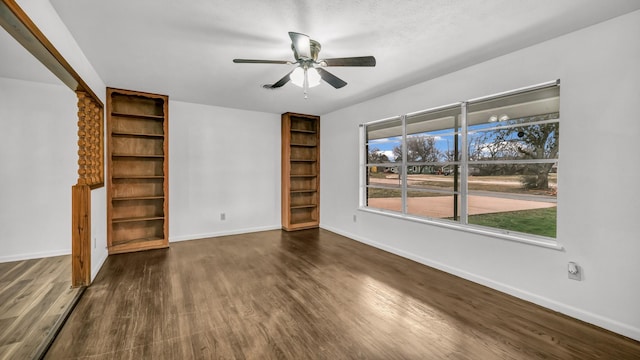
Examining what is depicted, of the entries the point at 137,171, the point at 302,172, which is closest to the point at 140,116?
the point at 137,171

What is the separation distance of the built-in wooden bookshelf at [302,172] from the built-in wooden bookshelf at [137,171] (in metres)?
2.24

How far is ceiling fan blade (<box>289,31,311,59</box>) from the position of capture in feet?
6.52

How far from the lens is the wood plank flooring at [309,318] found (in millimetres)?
1901

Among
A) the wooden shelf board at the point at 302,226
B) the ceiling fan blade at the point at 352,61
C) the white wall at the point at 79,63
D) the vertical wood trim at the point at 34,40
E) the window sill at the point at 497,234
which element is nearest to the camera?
the vertical wood trim at the point at 34,40

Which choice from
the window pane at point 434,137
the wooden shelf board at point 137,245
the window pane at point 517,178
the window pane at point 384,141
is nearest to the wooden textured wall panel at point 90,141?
the wooden shelf board at point 137,245

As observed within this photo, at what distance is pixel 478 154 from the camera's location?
322 centimetres

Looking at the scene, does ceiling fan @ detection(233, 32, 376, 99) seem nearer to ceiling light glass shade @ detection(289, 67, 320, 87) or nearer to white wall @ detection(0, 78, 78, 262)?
ceiling light glass shade @ detection(289, 67, 320, 87)

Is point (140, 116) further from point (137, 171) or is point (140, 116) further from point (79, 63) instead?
point (79, 63)

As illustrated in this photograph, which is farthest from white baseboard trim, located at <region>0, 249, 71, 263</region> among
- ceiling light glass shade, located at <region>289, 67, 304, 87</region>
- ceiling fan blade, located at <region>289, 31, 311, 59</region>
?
ceiling fan blade, located at <region>289, 31, 311, 59</region>

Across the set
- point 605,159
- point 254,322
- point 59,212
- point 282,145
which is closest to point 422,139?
point 605,159

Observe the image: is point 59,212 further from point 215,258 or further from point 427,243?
point 427,243

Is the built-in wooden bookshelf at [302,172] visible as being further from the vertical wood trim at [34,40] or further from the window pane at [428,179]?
the vertical wood trim at [34,40]

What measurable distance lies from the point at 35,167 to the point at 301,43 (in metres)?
4.16

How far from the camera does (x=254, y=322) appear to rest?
2.26 m
